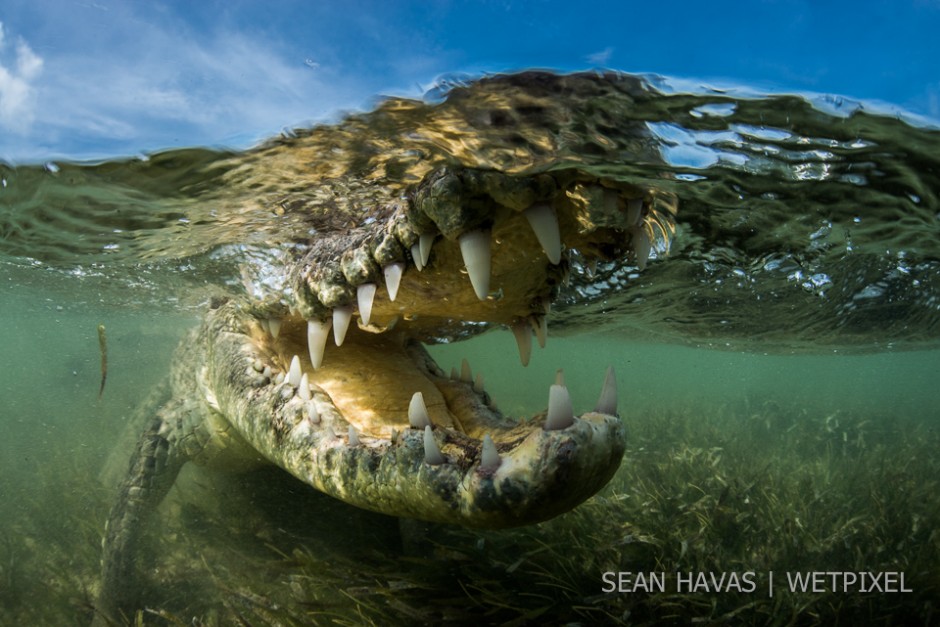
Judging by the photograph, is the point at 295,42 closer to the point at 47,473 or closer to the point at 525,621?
the point at 525,621

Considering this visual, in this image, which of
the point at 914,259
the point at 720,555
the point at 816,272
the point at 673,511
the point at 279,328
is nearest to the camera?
the point at 279,328

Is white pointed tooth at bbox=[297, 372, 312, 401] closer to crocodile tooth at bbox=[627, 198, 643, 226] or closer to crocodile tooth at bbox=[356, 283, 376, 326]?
crocodile tooth at bbox=[356, 283, 376, 326]

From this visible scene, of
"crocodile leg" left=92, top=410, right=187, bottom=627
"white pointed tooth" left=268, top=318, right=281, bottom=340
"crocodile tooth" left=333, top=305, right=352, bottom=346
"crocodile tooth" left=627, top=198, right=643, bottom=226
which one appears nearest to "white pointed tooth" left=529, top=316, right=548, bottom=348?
"crocodile tooth" left=627, top=198, right=643, bottom=226

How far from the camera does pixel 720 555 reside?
475 centimetres

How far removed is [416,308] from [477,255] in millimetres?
1308

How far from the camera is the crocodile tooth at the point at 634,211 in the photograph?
3191 millimetres

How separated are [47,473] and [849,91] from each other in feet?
44.2

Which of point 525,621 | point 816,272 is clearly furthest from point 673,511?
point 816,272

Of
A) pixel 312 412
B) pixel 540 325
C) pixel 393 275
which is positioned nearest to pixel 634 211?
pixel 540 325

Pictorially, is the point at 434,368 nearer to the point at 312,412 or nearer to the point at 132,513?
the point at 312,412

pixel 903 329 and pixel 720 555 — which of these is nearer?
pixel 720 555

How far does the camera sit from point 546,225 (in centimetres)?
265

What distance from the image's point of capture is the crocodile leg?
4.77 m

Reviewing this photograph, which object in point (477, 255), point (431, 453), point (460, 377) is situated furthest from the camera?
point (460, 377)
